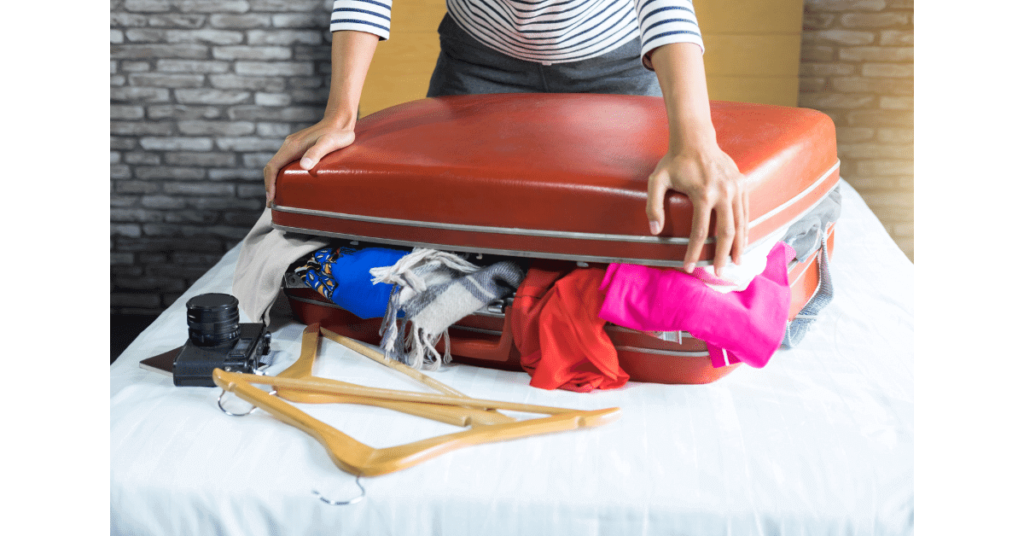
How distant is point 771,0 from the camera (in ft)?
7.31

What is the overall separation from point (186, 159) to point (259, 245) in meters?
1.74

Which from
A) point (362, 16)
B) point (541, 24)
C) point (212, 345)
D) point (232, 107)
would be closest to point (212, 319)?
point (212, 345)

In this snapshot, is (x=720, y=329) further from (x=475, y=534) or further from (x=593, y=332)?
(x=475, y=534)

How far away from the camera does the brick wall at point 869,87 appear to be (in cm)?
230

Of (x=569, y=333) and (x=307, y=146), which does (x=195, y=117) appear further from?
(x=569, y=333)

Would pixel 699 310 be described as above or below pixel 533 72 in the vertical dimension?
below

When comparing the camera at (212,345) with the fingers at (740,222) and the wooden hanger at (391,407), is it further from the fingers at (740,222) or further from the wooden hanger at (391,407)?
the fingers at (740,222)

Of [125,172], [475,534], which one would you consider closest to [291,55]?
[125,172]

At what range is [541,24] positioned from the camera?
1.32m

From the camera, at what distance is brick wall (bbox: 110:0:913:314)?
2.34m

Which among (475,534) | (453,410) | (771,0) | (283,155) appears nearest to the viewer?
(475,534)

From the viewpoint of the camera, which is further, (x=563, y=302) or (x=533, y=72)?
(x=533, y=72)

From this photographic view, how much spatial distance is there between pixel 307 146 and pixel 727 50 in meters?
1.65

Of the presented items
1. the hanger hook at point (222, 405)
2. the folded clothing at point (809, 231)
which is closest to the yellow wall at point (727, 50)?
the folded clothing at point (809, 231)
